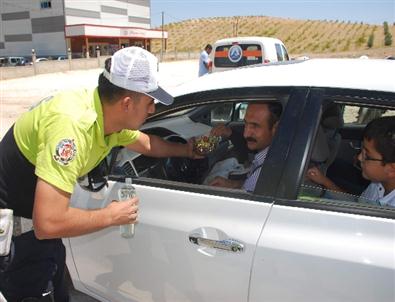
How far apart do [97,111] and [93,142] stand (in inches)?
5.3

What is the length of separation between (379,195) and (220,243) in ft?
2.54

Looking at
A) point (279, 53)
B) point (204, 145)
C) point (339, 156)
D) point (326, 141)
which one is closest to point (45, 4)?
point (279, 53)

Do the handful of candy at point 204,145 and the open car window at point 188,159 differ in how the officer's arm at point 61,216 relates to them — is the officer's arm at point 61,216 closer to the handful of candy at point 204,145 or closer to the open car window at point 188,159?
the open car window at point 188,159

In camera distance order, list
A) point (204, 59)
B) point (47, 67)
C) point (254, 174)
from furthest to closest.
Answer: point (47, 67) → point (204, 59) → point (254, 174)

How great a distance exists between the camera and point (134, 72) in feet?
5.67

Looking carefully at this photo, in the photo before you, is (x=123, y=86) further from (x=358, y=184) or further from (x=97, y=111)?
(x=358, y=184)

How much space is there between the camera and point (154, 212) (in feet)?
6.14

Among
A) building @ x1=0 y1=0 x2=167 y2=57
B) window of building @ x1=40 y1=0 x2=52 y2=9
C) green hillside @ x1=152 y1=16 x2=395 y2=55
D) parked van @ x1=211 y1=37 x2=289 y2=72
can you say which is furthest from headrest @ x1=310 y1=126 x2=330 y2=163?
green hillside @ x1=152 y1=16 x2=395 y2=55

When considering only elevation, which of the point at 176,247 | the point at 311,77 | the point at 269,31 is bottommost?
the point at 176,247

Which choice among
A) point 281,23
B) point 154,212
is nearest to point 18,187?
point 154,212

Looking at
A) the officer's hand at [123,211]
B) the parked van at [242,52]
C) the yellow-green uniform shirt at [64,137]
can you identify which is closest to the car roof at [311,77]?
the yellow-green uniform shirt at [64,137]

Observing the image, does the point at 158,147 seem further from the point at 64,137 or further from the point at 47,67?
the point at 47,67

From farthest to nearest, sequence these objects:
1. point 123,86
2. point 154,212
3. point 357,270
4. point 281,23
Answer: point 281,23, point 154,212, point 123,86, point 357,270

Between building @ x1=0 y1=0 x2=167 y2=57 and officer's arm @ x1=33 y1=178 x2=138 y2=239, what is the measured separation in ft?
153
